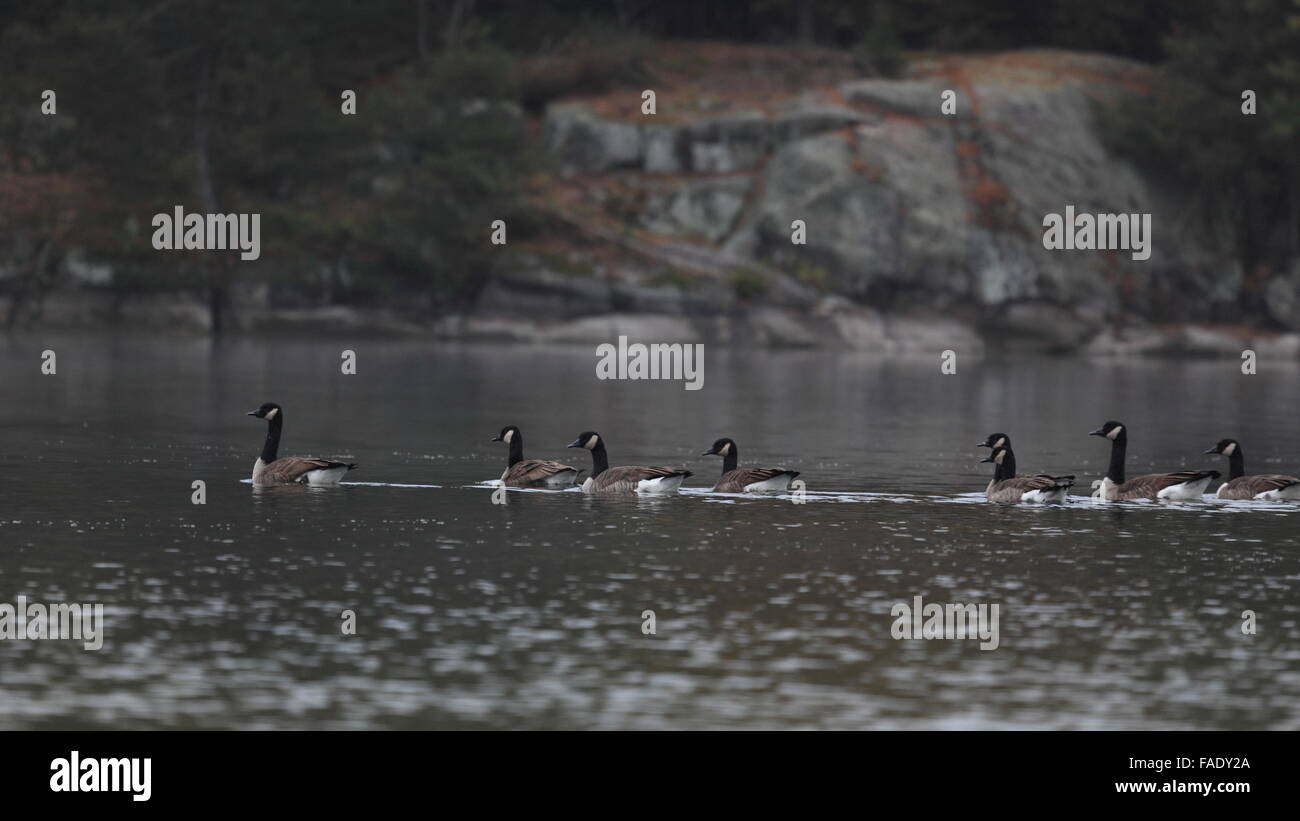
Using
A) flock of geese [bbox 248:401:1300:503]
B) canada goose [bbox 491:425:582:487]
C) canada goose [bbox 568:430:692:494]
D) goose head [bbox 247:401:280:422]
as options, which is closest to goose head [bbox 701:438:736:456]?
flock of geese [bbox 248:401:1300:503]

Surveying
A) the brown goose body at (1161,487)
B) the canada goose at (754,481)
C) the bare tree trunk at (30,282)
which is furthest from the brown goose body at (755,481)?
the bare tree trunk at (30,282)

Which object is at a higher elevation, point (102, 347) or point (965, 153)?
point (965, 153)

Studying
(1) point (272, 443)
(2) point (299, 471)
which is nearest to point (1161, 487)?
(2) point (299, 471)

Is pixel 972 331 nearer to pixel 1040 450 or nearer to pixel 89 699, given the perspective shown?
pixel 1040 450

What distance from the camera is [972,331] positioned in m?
90.8

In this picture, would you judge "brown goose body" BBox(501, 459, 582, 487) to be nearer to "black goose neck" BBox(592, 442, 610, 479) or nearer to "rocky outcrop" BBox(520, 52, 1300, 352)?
"black goose neck" BBox(592, 442, 610, 479)

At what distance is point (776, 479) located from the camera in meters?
29.5

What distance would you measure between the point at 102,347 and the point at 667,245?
27.4 m

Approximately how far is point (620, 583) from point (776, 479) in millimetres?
8599

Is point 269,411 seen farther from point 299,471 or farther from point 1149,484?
point 1149,484

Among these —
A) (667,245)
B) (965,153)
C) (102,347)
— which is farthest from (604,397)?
(965,153)

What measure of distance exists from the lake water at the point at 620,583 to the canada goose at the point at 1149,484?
304 millimetres

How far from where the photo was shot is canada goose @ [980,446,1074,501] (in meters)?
28.5

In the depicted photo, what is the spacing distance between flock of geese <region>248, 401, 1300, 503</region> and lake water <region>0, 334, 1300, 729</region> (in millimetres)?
382
